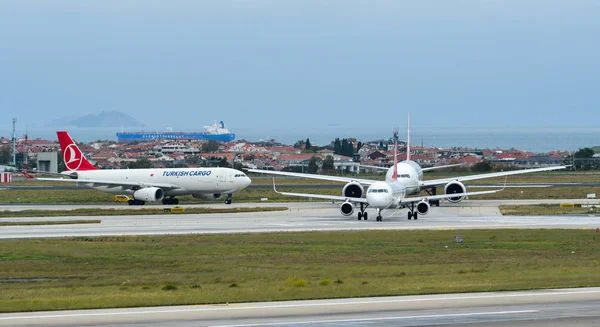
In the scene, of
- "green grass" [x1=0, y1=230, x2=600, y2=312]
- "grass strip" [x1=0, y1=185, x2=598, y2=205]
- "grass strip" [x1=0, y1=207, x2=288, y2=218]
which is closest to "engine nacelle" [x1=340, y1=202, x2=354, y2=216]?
"grass strip" [x1=0, y1=207, x2=288, y2=218]

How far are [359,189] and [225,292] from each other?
1611 inches

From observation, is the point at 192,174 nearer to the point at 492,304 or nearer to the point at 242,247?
the point at 242,247

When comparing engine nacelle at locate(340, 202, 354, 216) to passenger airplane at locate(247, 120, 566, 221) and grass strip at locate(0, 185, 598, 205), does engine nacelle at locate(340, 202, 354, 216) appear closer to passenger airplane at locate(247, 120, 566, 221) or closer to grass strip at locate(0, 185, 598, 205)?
passenger airplane at locate(247, 120, 566, 221)

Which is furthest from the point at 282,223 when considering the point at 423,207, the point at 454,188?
the point at 454,188

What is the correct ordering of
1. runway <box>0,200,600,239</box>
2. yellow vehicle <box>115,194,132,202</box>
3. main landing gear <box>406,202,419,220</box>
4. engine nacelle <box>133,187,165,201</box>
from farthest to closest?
yellow vehicle <box>115,194,132,202</box> → engine nacelle <box>133,187,165,201</box> → main landing gear <box>406,202,419,220</box> → runway <box>0,200,600,239</box>

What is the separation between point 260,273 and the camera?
30.7 meters

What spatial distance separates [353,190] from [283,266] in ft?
111

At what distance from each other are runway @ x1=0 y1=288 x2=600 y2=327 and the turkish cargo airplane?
50991mm

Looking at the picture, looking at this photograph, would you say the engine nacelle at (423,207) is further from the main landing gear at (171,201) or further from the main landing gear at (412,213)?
the main landing gear at (171,201)

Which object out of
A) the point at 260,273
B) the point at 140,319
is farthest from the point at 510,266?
the point at 140,319

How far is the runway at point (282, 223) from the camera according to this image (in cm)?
4872

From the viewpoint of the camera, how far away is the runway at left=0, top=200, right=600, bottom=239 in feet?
160

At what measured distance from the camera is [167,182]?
76625mm

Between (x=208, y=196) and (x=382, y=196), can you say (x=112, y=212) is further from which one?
(x=382, y=196)
